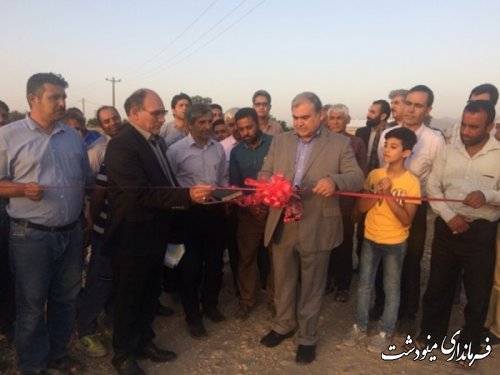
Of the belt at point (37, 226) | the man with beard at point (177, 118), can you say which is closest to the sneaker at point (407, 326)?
the belt at point (37, 226)

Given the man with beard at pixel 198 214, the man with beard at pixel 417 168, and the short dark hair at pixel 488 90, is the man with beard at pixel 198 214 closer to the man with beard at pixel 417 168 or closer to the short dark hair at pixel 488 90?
the man with beard at pixel 417 168

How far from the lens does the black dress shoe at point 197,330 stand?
180 inches

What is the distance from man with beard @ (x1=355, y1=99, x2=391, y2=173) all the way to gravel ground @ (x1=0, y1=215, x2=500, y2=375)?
231 centimetres

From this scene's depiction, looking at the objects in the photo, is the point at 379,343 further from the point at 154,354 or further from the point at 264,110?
the point at 264,110

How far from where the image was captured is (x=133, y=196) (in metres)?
3.52

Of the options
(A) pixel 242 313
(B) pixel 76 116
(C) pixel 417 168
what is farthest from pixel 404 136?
(B) pixel 76 116

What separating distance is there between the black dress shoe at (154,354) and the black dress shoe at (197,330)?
489 millimetres

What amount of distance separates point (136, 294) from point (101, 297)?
79 cm

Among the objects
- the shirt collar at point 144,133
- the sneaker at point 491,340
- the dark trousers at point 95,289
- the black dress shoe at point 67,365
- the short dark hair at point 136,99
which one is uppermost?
the short dark hair at point 136,99

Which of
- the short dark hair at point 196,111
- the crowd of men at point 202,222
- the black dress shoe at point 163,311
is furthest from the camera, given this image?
the black dress shoe at point 163,311

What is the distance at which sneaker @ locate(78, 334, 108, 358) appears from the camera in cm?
414

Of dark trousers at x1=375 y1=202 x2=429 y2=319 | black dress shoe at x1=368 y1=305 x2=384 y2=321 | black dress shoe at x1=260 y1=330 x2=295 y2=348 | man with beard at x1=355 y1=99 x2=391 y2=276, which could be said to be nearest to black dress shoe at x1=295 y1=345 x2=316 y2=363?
black dress shoe at x1=260 y1=330 x2=295 y2=348

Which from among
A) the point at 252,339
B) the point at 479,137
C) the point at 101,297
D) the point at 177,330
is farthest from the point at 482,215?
the point at 101,297

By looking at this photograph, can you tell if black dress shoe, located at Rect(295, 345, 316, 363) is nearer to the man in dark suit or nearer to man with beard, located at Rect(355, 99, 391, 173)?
Answer: the man in dark suit
